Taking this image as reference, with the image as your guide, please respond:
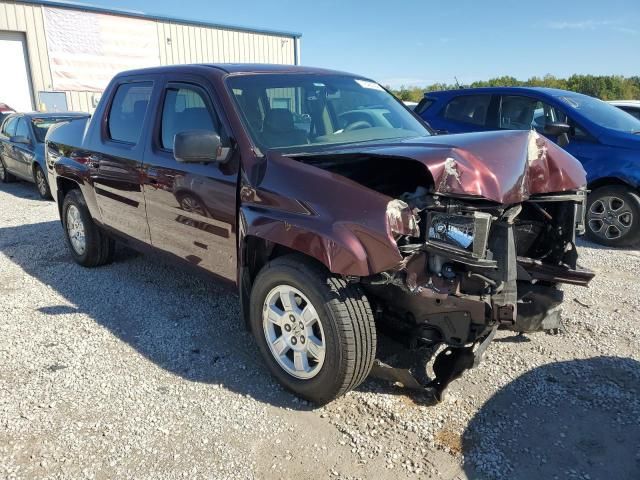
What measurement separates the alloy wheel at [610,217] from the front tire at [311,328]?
4.69 m

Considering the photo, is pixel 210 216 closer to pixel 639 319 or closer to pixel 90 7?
pixel 639 319

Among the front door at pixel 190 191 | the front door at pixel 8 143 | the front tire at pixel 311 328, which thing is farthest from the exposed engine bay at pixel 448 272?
the front door at pixel 8 143

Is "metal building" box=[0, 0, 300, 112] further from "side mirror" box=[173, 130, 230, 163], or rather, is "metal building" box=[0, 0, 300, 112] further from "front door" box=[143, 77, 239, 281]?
"side mirror" box=[173, 130, 230, 163]

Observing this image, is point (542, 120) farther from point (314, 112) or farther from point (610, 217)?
point (314, 112)

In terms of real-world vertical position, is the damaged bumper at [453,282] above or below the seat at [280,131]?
below

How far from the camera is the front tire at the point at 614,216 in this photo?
5961 millimetres

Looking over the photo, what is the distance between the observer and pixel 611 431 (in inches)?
109

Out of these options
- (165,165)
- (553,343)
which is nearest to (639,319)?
(553,343)

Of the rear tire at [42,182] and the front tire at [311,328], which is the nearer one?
the front tire at [311,328]

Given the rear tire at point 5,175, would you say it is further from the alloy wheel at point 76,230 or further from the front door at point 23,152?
the alloy wheel at point 76,230

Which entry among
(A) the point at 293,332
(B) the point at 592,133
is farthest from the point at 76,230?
(B) the point at 592,133

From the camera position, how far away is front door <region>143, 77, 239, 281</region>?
331 cm

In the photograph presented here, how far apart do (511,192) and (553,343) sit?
5.32ft

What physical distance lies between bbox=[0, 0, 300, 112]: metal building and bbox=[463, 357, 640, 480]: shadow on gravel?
2034 centimetres
